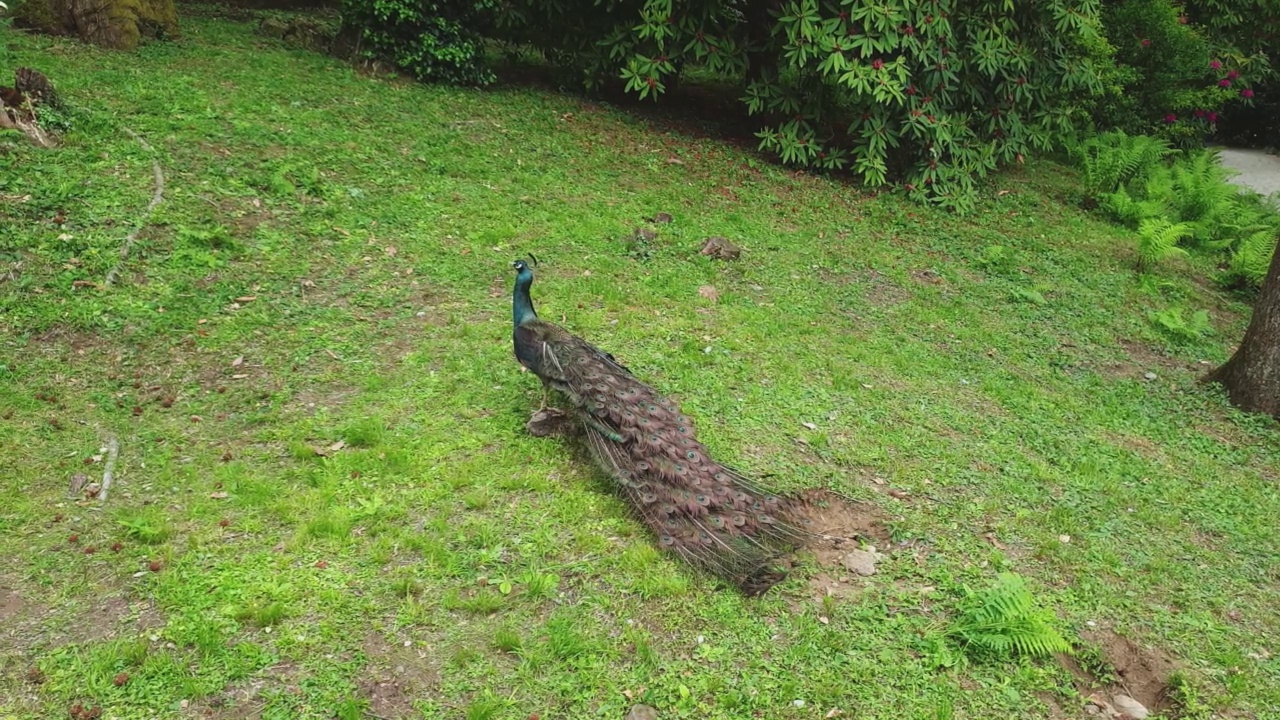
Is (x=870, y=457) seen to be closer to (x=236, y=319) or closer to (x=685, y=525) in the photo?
(x=685, y=525)

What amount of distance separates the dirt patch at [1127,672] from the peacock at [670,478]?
1405 mm

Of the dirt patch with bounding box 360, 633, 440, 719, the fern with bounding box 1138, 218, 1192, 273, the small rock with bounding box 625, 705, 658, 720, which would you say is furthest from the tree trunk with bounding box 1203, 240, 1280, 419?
the dirt patch with bounding box 360, 633, 440, 719

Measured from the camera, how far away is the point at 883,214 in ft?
32.8

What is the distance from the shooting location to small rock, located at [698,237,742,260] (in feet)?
26.6

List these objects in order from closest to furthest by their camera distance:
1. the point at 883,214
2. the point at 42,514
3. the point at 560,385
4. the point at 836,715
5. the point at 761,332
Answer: the point at 836,715 < the point at 42,514 < the point at 560,385 < the point at 761,332 < the point at 883,214

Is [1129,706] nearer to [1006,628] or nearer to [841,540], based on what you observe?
[1006,628]

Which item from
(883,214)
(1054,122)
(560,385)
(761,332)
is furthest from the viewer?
(1054,122)

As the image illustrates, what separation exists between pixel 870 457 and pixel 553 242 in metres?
3.83

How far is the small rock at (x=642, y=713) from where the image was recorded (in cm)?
347

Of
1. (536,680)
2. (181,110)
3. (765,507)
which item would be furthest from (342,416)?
(181,110)

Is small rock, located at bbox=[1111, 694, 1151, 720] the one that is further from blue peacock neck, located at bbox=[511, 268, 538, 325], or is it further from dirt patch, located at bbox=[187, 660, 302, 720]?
blue peacock neck, located at bbox=[511, 268, 538, 325]

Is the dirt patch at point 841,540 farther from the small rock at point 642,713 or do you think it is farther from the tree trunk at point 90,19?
the tree trunk at point 90,19

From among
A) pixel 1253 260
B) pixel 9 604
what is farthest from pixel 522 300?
pixel 1253 260

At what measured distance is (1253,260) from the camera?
900cm
